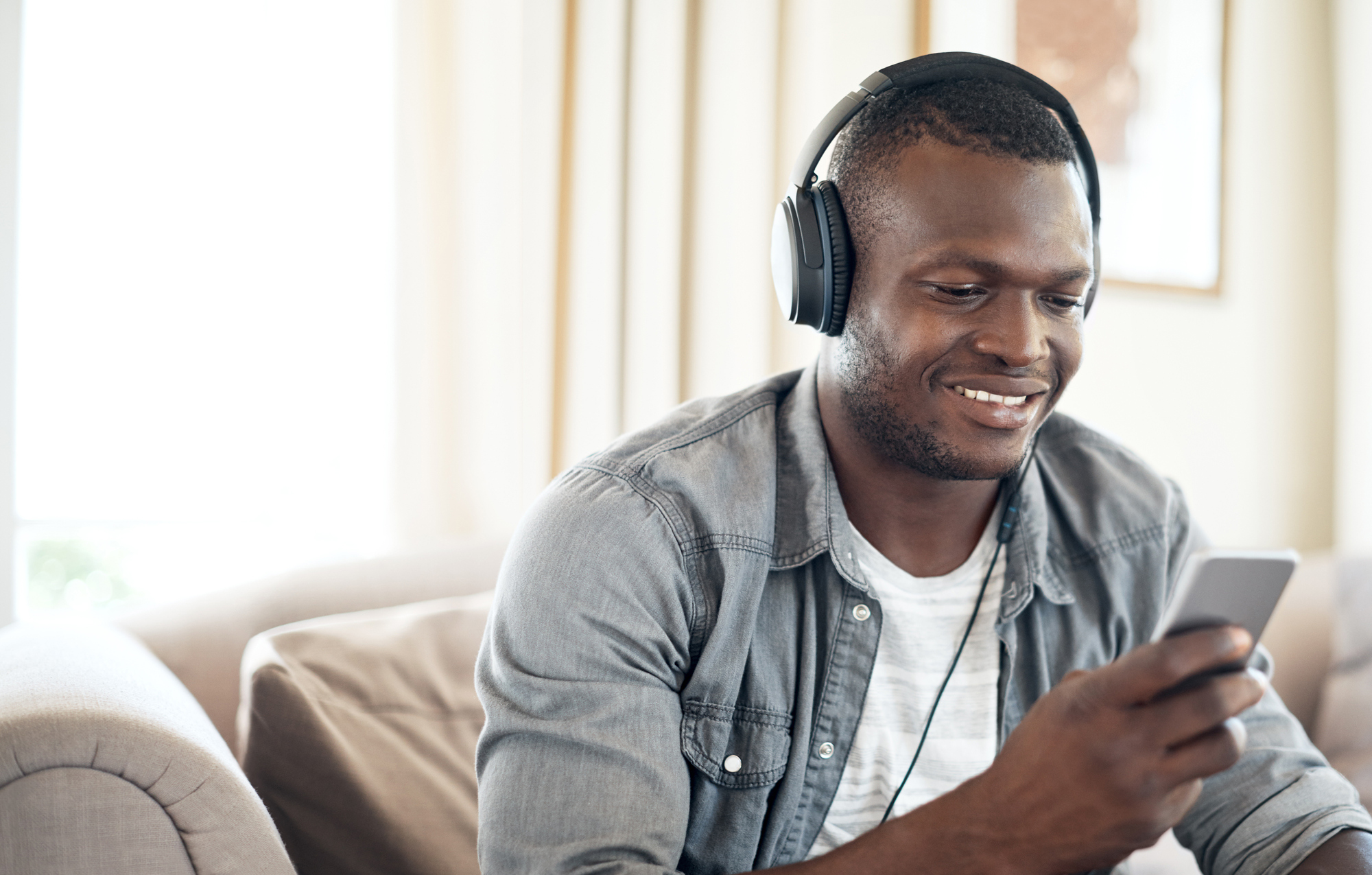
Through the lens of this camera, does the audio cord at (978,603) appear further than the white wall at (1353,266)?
No

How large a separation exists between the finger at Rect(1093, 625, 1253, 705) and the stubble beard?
1.18ft

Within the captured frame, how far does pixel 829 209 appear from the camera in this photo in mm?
1017

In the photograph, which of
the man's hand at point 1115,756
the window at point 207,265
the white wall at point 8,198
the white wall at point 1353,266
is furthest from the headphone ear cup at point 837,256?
the white wall at point 1353,266

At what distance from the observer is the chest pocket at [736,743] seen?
933 millimetres

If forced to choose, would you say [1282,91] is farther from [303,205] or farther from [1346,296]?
[303,205]

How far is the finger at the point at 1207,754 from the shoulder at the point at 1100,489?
1.59 ft

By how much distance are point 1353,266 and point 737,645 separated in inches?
86.4

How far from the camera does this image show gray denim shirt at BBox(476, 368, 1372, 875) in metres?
0.82

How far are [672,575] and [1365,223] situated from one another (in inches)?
88.6

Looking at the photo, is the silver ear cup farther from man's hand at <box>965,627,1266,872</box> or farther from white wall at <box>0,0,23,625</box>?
white wall at <box>0,0,23,625</box>

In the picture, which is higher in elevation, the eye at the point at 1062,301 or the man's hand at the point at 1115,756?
the eye at the point at 1062,301

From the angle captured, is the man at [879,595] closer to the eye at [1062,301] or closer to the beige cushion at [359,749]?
the eye at [1062,301]

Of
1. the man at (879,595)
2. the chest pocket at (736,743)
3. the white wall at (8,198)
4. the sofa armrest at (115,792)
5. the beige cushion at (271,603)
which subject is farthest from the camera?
the white wall at (8,198)

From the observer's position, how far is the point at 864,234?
1018 millimetres
